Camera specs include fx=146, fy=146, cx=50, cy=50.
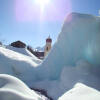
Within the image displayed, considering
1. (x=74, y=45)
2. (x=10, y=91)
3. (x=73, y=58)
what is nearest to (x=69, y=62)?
(x=73, y=58)

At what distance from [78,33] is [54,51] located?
4.10 feet

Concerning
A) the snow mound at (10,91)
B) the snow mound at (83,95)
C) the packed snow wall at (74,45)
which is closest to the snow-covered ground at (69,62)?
the packed snow wall at (74,45)

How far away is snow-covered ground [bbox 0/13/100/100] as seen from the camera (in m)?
4.83

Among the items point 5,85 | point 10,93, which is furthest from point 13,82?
point 10,93

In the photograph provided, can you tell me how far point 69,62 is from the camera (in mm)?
5684

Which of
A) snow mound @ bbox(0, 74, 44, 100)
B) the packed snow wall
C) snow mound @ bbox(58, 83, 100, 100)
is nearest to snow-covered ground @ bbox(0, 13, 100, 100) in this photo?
the packed snow wall

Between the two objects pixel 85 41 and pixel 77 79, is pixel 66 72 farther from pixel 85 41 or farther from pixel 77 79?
pixel 85 41

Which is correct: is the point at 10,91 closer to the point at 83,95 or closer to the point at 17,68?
the point at 83,95

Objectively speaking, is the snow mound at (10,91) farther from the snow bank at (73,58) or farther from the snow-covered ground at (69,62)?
the snow-covered ground at (69,62)

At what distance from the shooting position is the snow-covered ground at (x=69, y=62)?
15.8ft

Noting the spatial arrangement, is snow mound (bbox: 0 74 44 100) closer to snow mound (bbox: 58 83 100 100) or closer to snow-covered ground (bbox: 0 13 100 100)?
snow mound (bbox: 58 83 100 100)

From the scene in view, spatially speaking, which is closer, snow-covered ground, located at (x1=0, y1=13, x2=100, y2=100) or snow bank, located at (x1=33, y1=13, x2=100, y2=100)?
snow bank, located at (x1=33, y1=13, x2=100, y2=100)

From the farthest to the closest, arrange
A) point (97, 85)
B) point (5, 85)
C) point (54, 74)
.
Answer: point (54, 74), point (97, 85), point (5, 85)

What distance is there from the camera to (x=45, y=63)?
20.5 ft
